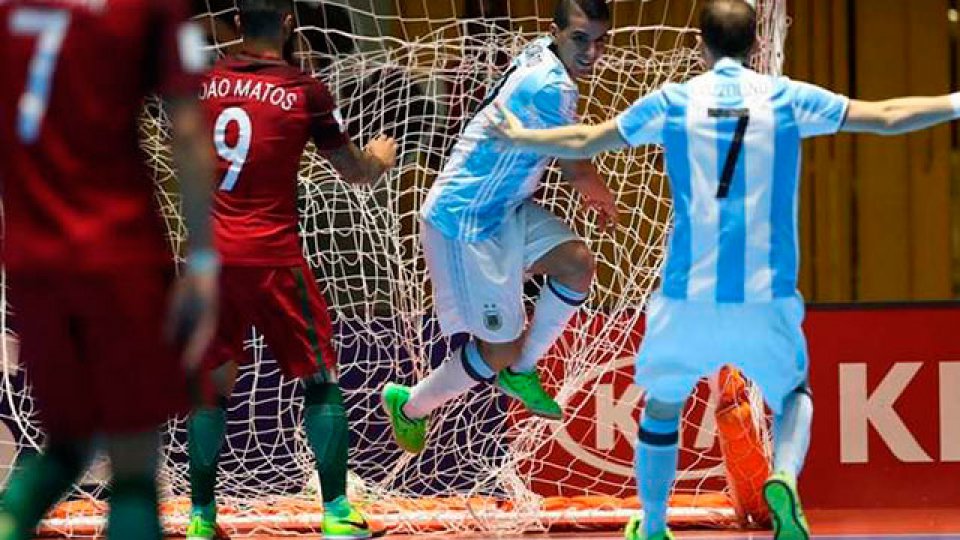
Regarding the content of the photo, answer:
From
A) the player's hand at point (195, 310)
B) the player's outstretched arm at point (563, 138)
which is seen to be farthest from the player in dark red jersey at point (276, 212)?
the player's hand at point (195, 310)

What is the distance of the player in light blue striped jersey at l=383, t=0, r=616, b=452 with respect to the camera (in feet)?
20.6

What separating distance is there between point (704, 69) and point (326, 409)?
2179mm

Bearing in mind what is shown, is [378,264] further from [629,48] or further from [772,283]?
[772,283]

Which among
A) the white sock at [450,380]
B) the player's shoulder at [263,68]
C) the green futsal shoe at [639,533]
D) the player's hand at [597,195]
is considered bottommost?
the green futsal shoe at [639,533]

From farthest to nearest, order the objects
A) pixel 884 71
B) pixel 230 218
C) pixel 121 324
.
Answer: pixel 884 71 < pixel 230 218 < pixel 121 324

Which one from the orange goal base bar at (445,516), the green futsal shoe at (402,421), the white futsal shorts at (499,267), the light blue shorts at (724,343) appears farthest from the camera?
the orange goal base bar at (445,516)

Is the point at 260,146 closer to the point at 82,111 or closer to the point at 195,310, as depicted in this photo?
the point at 82,111

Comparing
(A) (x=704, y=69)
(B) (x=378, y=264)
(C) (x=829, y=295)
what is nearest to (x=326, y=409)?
(B) (x=378, y=264)

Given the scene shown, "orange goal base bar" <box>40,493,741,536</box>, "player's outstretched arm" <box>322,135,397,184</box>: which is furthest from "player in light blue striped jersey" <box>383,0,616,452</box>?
"orange goal base bar" <box>40,493,741,536</box>

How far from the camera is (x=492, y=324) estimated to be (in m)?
6.43

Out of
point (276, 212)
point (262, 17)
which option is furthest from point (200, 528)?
point (262, 17)

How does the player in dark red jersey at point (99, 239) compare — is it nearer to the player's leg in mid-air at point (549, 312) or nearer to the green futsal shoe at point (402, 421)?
the player's leg in mid-air at point (549, 312)

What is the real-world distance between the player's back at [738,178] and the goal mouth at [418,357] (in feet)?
6.45

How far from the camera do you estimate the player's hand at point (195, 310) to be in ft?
12.6
